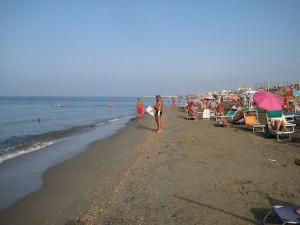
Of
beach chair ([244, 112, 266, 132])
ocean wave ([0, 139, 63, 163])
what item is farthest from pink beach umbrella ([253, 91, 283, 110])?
ocean wave ([0, 139, 63, 163])

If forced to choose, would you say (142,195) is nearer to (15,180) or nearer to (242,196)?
(242,196)

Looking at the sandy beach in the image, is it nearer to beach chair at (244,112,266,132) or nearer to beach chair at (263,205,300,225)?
beach chair at (263,205,300,225)

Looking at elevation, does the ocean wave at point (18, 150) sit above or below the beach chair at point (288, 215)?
below

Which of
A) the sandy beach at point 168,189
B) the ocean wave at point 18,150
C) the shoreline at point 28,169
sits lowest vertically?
the ocean wave at point 18,150

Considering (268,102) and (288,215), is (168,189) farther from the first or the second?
(268,102)

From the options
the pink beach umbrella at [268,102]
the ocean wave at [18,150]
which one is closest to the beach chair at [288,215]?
the pink beach umbrella at [268,102]

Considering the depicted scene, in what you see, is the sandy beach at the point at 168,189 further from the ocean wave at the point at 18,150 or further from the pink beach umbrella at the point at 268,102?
the ocean wave at the point at 18,150

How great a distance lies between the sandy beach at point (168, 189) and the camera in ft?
14.1

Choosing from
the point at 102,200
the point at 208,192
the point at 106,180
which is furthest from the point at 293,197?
the point at 106,180

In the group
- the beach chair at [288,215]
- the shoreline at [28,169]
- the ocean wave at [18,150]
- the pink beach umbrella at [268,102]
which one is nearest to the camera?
the beach chair at [288,215]

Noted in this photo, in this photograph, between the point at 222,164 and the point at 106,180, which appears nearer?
the point at 106,180

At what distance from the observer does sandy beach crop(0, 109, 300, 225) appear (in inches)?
169

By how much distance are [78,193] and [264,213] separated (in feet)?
11.3

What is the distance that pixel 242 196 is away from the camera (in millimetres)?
4777
